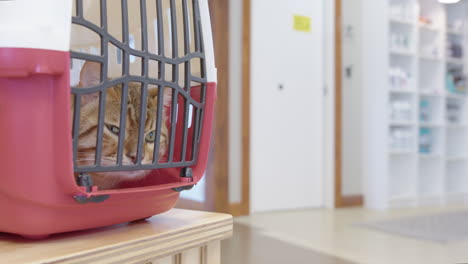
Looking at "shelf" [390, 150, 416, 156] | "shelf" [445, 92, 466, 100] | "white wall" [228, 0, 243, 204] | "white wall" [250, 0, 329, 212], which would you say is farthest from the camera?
"shelf" [445, 92, 466, 100]

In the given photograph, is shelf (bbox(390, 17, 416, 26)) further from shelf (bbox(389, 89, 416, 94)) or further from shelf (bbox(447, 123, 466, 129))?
shelf (bbox(447, 123, 466, 129))

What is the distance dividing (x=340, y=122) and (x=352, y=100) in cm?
27

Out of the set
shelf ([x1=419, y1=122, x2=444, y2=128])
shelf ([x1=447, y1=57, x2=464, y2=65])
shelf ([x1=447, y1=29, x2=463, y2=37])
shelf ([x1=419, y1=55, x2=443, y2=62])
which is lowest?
shelf ([x1=419, y1=122, x2=444, y2=128])

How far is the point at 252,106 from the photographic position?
337cm

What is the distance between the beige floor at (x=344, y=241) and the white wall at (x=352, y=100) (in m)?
0.56

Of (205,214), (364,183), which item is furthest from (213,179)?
(205,214)

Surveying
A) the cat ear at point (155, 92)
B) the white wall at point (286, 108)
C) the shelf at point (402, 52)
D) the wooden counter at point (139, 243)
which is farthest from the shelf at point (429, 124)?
the wooden counter at point (139, 243)

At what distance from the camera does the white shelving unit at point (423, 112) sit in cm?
393

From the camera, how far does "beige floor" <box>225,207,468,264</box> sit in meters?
2.05

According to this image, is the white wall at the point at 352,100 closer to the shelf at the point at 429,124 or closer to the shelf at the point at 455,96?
the shelf at the point at 429,124

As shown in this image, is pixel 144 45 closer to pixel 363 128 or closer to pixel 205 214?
pixel 205 214

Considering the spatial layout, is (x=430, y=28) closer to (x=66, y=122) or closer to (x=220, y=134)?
(x=220, y=134)

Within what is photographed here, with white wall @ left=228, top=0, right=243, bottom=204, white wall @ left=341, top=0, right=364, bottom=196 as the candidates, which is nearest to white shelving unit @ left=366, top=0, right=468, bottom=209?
white wall @ left=341, top=0, right=364, bottom=196

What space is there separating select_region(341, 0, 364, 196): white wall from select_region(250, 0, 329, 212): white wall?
0.69ft
